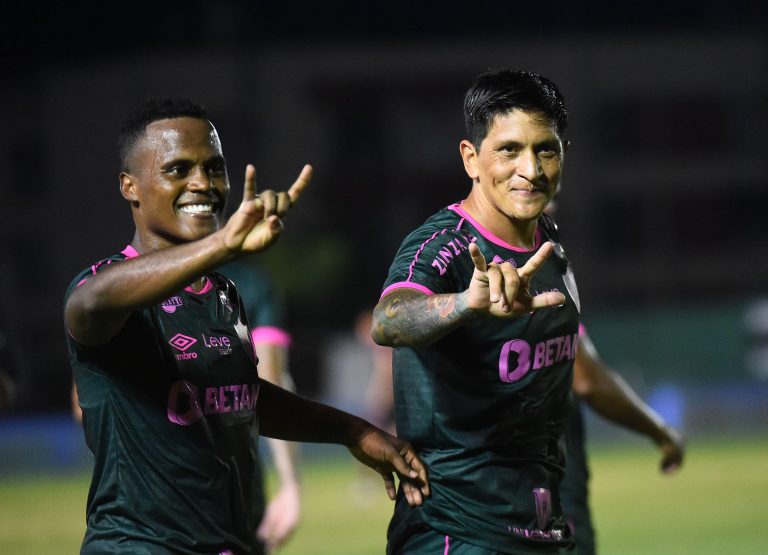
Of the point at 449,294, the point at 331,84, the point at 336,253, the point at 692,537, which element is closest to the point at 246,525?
the point at 449,294

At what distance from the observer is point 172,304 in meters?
3.88

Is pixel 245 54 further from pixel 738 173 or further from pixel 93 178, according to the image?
pixel 738 173

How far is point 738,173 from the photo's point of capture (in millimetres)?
52781

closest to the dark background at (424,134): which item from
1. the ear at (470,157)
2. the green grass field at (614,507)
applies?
the green grass field at (614,507)

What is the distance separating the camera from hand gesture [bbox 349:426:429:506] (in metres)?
4.23

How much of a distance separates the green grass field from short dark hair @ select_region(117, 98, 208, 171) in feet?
28.4

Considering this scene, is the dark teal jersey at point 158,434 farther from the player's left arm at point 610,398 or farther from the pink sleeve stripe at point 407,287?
the player's left arm at point 610,398

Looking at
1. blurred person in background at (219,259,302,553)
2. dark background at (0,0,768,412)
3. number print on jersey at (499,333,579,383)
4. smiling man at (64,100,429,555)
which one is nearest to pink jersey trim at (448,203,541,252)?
number print on jersey at (499,333,579,383)

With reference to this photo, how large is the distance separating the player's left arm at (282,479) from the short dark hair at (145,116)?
2.06 m

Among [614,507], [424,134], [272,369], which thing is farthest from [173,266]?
[424,134]

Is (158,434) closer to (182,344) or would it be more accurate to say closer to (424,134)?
(182,344)

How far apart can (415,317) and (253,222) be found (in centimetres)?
75

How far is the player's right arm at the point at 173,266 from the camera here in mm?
3215

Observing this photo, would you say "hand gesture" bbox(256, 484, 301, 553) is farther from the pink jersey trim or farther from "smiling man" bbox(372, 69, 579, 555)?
the pink jersey trim
